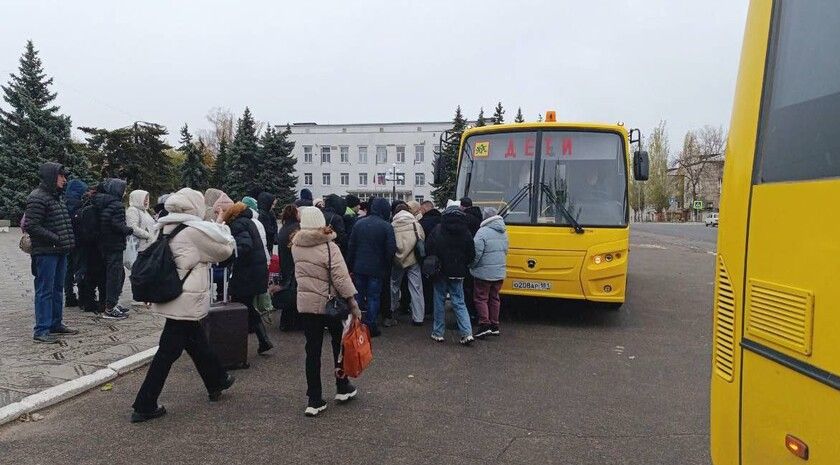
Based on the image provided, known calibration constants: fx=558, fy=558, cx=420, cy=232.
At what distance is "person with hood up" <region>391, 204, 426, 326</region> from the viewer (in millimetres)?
8312

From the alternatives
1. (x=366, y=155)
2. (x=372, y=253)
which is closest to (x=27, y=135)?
(x=372, y=253)

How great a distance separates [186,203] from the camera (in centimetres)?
475

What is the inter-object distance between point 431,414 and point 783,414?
315 cm

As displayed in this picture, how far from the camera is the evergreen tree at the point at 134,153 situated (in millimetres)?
47656

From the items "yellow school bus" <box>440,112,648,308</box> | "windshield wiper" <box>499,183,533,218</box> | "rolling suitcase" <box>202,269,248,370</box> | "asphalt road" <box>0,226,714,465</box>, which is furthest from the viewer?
"windshield wiper" <box>499,183,533,218</box>

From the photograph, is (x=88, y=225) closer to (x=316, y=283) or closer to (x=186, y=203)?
(x=186, y=203)

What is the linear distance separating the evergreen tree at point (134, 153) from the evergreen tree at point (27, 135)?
919cm

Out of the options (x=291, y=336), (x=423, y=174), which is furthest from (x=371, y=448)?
(x=423, y=174)

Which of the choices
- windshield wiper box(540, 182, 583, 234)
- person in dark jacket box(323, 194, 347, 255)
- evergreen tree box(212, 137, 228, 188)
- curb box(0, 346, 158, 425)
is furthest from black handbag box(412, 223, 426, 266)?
evergreen tree box(212, 137, 228, 188)

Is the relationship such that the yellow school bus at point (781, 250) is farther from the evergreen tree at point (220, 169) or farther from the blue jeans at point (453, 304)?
the evergreen tree at point (220, 169)

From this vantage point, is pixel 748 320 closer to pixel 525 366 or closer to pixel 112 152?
pixel 525 366

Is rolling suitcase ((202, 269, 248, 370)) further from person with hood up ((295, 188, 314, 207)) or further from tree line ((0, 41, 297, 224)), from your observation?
tree line ((0, 41, 297, 224))

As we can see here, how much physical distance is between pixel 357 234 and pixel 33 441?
432 cm

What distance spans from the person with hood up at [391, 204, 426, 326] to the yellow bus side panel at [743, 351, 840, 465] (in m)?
6.17
